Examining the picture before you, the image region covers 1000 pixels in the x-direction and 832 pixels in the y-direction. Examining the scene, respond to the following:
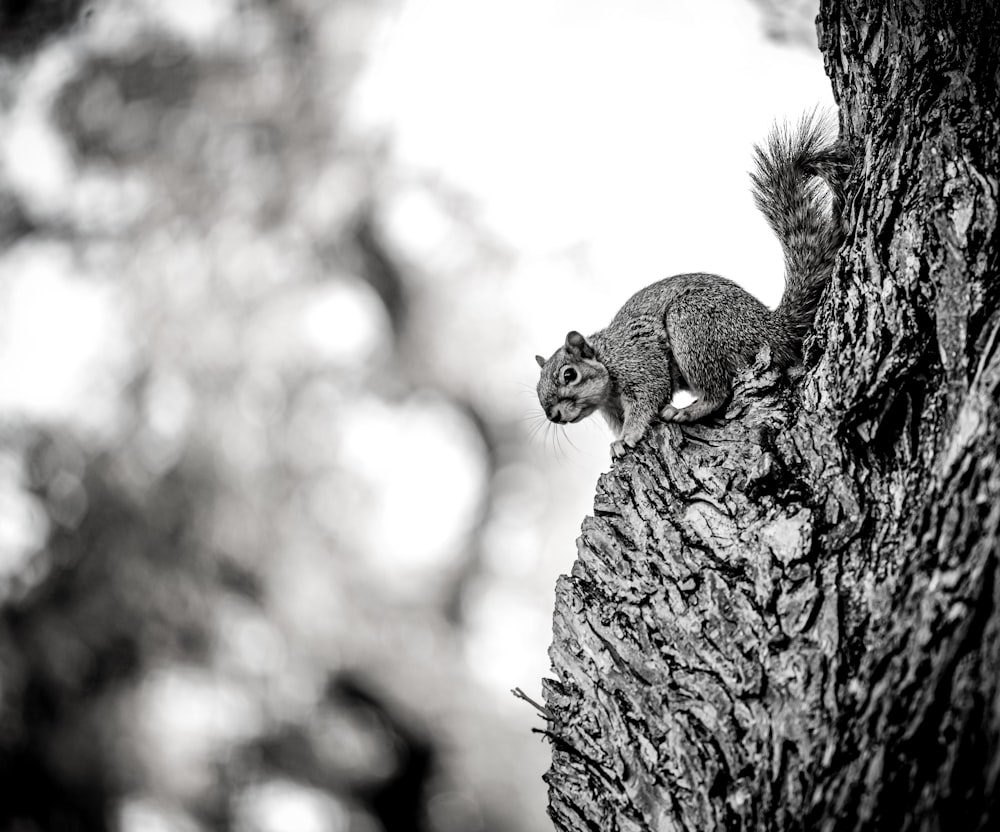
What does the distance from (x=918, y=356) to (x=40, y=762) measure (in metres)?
6.15

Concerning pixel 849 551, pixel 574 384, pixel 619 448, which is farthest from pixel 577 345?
pixel 849 551

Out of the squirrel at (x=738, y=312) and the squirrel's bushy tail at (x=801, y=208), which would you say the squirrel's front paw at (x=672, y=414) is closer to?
the squirrel at (x=738, y=312)

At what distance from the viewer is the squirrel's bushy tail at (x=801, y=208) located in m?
2.25

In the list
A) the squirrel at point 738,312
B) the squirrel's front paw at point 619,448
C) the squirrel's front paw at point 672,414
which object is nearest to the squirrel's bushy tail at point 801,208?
the squirrel at point 738,312

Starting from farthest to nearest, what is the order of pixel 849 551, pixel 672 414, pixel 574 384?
pixel 574 384
pixel 672 414
pixel 849 551

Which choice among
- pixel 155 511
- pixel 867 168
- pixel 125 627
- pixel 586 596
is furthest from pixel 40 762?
pixel 867 168

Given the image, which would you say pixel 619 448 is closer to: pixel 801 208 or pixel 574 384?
pixel 574 384

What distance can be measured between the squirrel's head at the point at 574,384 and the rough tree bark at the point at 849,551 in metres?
0.60

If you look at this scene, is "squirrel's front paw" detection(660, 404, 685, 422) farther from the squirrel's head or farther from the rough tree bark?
the squirrel's head

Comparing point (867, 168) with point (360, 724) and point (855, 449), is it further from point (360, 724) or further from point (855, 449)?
point (360, 724)

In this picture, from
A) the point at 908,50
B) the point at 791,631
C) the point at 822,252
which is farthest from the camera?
the point at 822,252

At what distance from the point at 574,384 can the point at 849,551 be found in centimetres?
123

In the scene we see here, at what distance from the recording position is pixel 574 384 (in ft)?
9.16

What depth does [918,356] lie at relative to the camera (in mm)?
1753
